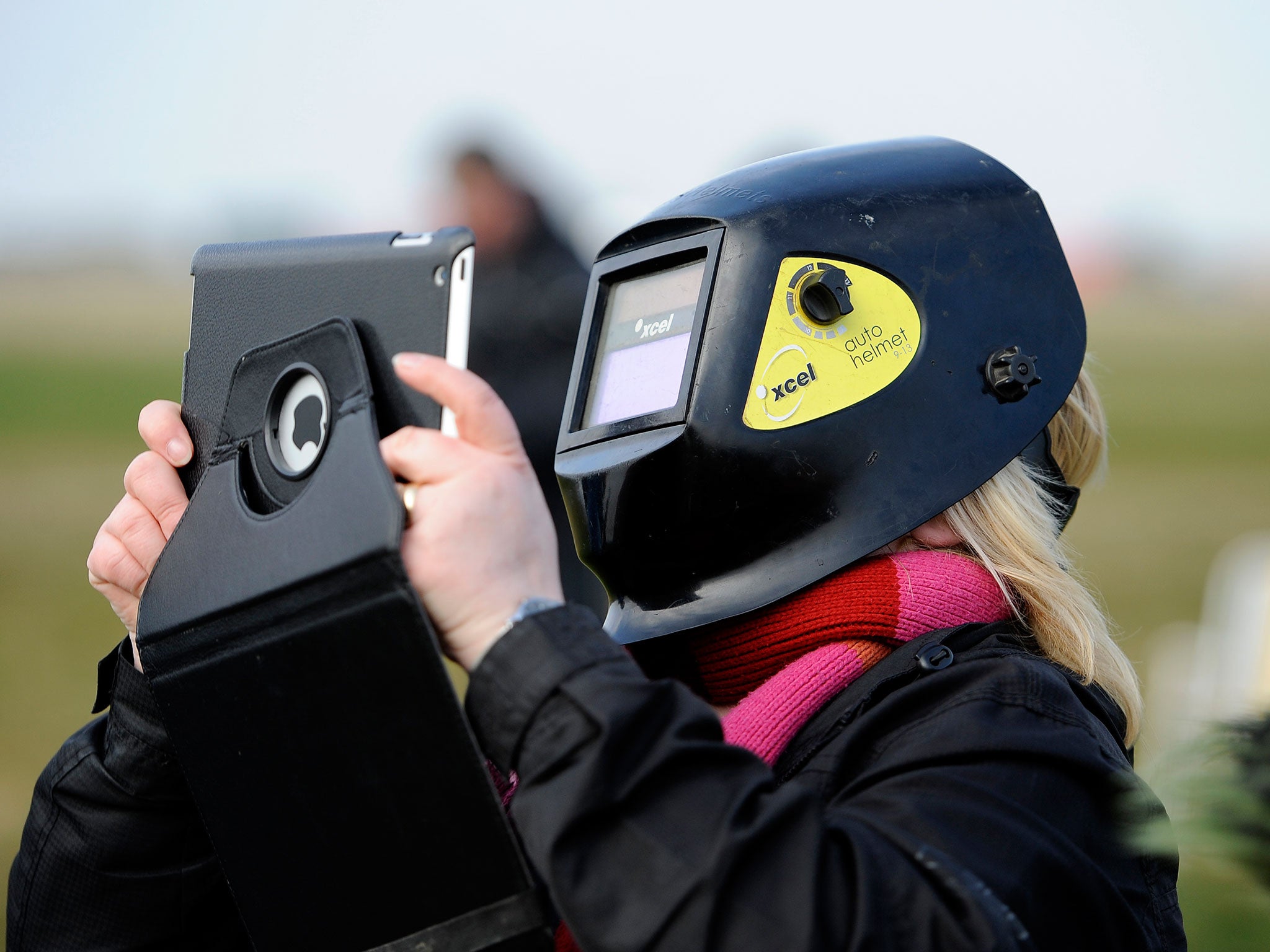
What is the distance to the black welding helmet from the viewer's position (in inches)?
70.4

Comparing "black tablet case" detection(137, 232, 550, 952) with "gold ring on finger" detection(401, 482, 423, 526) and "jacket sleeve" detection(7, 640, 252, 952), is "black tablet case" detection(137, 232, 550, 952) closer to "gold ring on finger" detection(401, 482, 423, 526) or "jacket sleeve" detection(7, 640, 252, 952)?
"gold ring on finger" detection(401, 482, 423, 526)

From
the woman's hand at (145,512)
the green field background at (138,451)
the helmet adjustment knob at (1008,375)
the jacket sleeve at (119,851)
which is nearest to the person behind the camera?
the woman's hand at (145,512)

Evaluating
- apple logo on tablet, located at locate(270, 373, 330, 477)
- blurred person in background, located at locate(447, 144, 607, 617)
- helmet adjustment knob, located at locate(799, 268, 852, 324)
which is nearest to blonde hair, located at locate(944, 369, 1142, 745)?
helmet adjustment knob, located at locate(799, 268, 852, 324)

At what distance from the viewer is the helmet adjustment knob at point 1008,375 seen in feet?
6.03

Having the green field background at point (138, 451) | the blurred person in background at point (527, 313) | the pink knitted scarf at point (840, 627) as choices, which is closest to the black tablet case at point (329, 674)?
the pink knitted scarf at point (840, 627)

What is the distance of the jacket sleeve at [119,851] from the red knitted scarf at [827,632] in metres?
0.59

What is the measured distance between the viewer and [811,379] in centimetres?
181

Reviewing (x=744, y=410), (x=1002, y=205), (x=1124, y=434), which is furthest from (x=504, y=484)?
(x=1124, y=434)

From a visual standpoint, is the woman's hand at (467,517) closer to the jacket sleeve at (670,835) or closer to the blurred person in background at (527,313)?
the jacket sleeve at (670,835)

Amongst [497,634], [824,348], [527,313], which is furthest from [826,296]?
[527,313]

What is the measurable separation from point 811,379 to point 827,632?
1.19 ft

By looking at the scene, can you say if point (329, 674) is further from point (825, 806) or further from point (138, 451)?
point (138, 451)

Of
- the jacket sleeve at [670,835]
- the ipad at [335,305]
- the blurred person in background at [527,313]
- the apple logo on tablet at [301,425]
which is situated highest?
the ipad at [335,305]

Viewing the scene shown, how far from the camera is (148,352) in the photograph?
32031 mm
